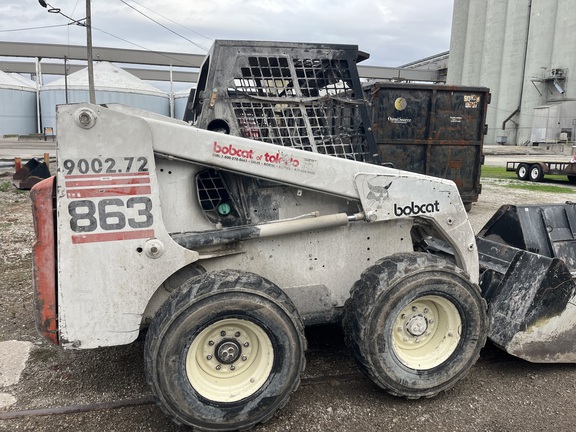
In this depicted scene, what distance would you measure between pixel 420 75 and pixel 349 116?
56.4 m

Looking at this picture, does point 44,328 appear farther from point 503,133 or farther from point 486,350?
point 503,133

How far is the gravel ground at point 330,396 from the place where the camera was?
2.88m

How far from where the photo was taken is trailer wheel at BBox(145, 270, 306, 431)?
2602 millimetres

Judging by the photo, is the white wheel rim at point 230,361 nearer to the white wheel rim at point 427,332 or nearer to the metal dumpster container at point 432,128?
the white wheel rim at point 427,332

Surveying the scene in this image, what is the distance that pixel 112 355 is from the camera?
370cm

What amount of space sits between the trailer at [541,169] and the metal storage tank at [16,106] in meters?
42.6

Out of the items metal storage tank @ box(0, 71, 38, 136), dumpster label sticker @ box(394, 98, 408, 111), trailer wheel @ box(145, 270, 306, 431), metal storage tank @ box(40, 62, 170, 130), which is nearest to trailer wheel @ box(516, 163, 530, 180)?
dumpster label sticker @ box(394, 98, 408, 111)

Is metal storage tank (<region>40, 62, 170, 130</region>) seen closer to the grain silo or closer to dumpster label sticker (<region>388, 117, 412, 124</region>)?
the grain silo

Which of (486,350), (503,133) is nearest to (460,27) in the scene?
(503,133)

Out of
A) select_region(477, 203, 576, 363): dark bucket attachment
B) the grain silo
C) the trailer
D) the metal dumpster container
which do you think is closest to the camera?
select_region(477, 203, 576, 363): dark bucket attachment

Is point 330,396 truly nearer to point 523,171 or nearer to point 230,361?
point 230,361

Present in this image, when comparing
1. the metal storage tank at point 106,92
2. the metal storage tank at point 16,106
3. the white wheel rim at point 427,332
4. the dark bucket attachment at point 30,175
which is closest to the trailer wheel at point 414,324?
the white wheel rim at point 427,332

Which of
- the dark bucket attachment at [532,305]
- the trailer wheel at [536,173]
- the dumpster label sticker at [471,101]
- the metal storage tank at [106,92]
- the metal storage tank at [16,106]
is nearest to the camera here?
the dark bucket attachment at [532,305]

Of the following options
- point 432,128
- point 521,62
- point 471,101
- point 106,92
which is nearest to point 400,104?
point 432,128
